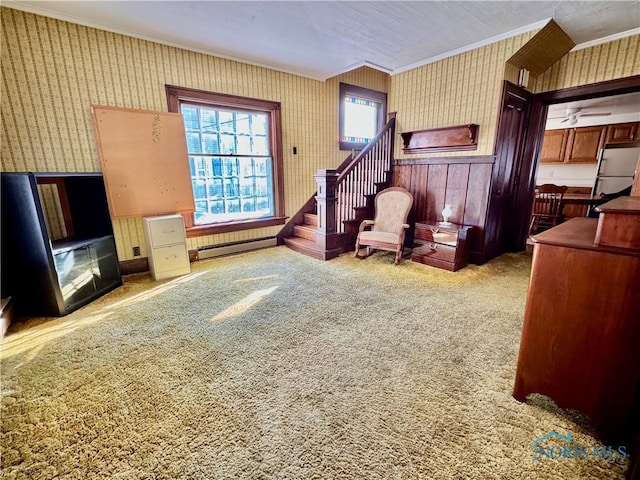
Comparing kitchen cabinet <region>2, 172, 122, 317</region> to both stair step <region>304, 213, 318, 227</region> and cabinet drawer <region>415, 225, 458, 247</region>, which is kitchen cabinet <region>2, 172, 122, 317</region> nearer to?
stair step <region>304, 213, 318, 227</region>

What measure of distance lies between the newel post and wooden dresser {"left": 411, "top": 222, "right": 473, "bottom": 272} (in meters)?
1.23

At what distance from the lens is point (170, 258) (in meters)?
3.43

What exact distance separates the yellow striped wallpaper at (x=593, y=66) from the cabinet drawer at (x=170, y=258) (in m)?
5.17

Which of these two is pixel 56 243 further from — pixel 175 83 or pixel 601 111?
pixel 601 111

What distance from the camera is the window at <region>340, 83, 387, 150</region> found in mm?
5168

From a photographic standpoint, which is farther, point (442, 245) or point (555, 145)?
point (555, 145)

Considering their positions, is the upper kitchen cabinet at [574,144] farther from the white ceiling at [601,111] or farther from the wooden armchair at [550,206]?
the wooden armchair at [550,206]

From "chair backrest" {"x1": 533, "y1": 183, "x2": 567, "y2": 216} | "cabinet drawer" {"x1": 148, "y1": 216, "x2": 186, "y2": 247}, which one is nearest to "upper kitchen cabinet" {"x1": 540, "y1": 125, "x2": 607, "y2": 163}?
"chair backrest" {"x1": 533, "y1": 183, "x2": 567, "y2": 216}

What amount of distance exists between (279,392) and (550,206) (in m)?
7.05

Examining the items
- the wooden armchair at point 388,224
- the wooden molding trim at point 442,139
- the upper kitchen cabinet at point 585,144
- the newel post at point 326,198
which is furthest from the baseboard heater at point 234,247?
the upper kitchen cabinet at point 585,144

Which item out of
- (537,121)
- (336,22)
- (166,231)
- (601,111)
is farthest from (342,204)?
(601,111)

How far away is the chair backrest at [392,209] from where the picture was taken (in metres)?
4.17

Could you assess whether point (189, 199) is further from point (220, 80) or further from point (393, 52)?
point (393, 52)

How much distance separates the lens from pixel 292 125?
458 cm
